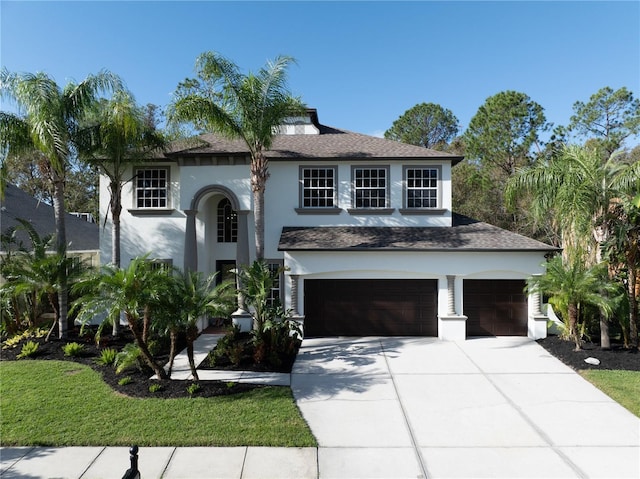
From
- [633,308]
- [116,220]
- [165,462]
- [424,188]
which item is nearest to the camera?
[165,462]

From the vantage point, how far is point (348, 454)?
5.93 meters

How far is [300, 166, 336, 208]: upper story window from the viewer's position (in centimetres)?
1434

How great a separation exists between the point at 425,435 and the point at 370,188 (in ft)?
31.9

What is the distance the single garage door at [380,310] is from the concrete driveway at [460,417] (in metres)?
1.97

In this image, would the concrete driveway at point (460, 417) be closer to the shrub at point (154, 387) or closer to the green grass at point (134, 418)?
the green grass at point (134, 418)

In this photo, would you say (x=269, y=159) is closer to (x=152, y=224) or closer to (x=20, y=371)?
(x=152, y=224)

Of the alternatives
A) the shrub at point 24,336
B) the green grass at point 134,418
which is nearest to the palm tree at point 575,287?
the green grass at point 134,418

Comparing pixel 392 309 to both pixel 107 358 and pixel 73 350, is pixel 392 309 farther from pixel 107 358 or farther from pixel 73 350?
pixel 73 350

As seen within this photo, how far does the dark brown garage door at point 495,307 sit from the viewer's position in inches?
512

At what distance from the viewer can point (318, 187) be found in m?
14.4

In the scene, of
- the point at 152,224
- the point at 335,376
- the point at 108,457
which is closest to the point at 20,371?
the point at 108,457

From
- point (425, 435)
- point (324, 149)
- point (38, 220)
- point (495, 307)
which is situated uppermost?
point (324, 149)

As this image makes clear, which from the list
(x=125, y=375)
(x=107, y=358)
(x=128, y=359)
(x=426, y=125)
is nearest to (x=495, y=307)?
(x=128, y=359)

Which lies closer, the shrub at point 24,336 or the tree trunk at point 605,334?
the tree trunk at point 605,334
